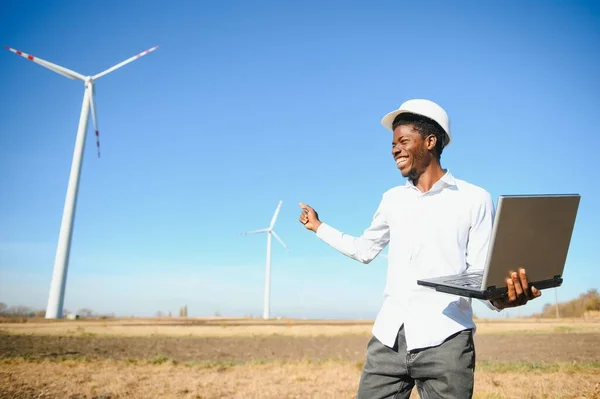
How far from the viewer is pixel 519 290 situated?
2664 millimetres

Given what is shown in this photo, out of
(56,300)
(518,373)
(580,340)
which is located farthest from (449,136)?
(56,300)

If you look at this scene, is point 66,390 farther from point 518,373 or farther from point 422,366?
point 518,373

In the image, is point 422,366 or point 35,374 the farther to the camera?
point 35,374

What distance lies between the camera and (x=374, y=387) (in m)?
3.32

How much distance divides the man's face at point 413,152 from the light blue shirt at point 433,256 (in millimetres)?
219

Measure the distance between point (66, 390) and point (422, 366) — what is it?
23.4 feet

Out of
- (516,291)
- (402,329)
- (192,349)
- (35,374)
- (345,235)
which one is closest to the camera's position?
(516,291)

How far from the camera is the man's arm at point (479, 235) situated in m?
3.22

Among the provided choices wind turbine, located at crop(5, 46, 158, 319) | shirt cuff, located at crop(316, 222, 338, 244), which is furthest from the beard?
wind turbine, located at crop(5, 46, 158, 319)

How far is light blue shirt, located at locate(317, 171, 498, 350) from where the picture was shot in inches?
122

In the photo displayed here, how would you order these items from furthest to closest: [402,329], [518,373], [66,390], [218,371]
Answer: [218,371], [518,373], [66,390], [402,329]

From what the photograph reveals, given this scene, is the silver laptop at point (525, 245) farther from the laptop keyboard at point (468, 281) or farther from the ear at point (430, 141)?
the ear at point (430, 141)

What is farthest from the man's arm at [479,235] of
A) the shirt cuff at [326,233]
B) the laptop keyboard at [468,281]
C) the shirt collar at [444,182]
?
the shirt cuff at [326,233]

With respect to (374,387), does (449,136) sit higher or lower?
higher
